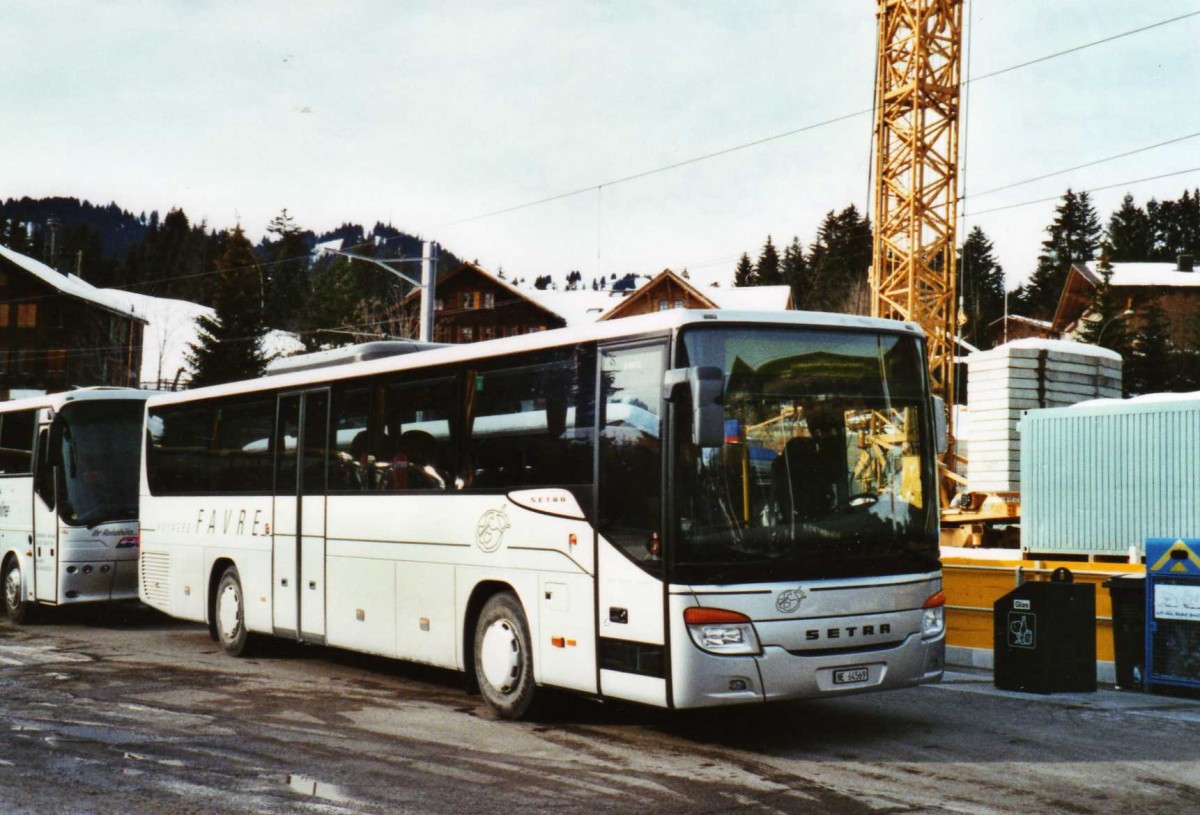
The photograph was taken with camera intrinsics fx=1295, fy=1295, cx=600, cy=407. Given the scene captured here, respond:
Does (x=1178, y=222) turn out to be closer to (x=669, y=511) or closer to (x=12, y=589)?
(x=12, y=589)

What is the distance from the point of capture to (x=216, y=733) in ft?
29.4

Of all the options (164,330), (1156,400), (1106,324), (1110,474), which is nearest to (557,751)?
(1110,474)

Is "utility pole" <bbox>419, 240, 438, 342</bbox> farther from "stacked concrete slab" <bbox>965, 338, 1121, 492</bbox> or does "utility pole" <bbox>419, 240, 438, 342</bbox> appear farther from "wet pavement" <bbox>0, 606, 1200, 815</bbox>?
"wet pavement" <bbox>0, 606, 1200, 815</bbox>

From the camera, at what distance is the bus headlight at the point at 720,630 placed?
8078mm

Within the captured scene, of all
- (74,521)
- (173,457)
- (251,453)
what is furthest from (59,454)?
(251,453)

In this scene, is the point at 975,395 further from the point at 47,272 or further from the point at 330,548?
the point at 47,272

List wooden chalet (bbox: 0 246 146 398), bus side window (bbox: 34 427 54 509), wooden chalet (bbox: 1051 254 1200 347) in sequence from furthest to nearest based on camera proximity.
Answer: wooden chalet (bbox: 1051 254 1200 347), wooden chalet (bbox: 0 246 146 398), bus side window (bbox: 34 427 54 509)

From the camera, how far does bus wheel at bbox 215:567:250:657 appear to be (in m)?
14.0

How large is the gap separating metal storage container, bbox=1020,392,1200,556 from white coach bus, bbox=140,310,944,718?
684cm

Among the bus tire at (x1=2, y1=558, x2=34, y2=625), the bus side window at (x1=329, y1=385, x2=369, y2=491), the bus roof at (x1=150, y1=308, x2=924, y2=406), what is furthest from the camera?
the bus tire at (x1=2, y1=558, x2=34, y2=625)

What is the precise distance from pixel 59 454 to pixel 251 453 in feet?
17.1

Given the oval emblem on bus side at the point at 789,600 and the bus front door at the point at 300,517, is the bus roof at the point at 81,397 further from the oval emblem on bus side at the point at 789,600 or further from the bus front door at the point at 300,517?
the oval emblem on bus side at the point at 789,600

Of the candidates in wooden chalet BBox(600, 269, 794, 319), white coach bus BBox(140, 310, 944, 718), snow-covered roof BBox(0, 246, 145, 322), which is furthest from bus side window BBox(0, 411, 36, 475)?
snow-covered roof BBox(0, 246, 145, 322)

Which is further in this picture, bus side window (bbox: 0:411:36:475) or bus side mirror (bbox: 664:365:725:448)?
bus side window (bbox: 0:411:36:475)
